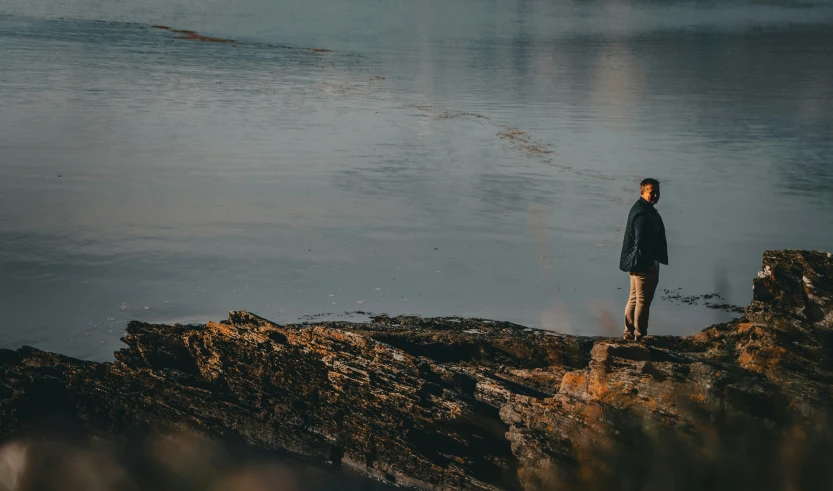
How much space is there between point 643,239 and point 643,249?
109mm

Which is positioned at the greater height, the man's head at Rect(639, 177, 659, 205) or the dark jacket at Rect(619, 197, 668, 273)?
the man's head at Rect(639, 177, 659, 205)

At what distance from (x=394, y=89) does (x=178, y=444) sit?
31.4m

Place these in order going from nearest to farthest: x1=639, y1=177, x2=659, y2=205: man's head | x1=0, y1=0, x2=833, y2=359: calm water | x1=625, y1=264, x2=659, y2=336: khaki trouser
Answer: x1=639, y1=177, x2=659, y2=205: man's head, x1=625, y1=264, x2=659, y2=336: khaki trouser, x1=0, y1=0, x2=833, y2=359: calm water

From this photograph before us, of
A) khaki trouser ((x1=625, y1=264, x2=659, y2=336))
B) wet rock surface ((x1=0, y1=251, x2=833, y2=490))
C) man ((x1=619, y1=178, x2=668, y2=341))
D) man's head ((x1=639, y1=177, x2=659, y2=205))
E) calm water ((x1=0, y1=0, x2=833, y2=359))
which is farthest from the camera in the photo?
calm water ((x1=0, y1=0, x2=833, y2=359))

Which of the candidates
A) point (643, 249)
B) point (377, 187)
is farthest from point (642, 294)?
point (377, 187)

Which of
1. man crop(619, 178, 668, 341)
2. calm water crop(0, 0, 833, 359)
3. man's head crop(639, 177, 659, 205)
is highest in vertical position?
man's head crop(639, 177, 659, 205)

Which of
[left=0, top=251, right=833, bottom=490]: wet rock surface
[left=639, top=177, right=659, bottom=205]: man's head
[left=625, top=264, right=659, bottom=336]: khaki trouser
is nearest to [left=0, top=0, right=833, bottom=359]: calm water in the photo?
[left=0, top=251, right=833, bottom=490]: wet rock surface

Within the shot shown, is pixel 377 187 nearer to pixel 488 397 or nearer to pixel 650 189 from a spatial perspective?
pixel 650 189

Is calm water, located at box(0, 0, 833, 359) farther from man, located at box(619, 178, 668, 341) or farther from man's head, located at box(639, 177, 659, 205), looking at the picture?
man's head, located at box(639, 177, 659, 205)

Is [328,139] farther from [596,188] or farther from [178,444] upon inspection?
[178,444]

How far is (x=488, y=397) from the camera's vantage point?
8242 mm

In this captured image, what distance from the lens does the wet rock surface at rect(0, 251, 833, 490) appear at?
23.0 feet

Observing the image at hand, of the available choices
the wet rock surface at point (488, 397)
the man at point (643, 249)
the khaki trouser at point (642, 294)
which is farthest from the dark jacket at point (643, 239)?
the wet rock surface at point (488, 397)

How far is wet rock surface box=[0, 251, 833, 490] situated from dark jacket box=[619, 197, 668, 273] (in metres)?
0.93
